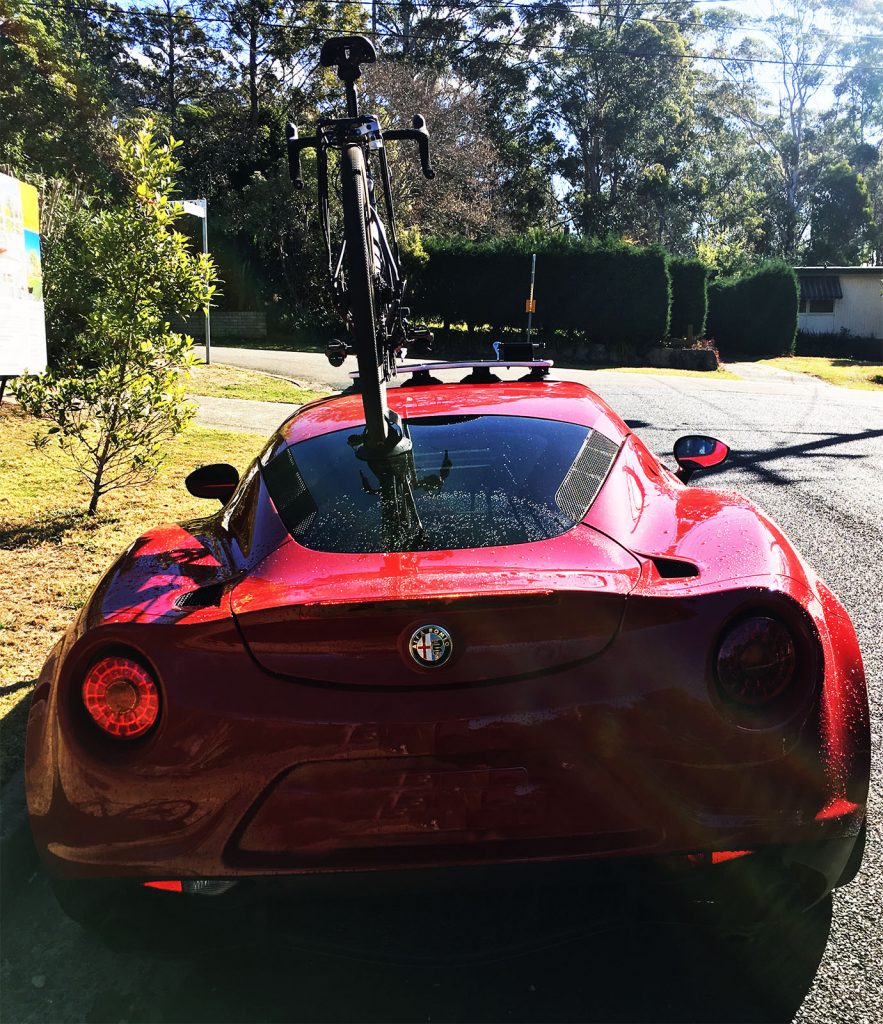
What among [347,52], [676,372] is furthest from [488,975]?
[676,372]

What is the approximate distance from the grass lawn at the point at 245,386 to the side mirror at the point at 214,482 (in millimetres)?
9978

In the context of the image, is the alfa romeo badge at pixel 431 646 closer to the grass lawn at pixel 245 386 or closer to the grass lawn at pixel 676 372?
the grass lawn at pixel 245 386

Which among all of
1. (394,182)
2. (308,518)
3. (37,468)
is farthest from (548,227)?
(308,518)

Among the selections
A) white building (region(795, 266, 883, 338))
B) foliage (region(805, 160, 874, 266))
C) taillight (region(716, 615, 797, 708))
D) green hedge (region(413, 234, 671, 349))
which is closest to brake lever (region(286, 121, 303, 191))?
taillight (region(716, 615, 797, 708))

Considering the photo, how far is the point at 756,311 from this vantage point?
3794cm

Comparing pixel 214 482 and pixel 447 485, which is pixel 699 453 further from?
pixel 214 482

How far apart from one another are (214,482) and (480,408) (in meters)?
1.18

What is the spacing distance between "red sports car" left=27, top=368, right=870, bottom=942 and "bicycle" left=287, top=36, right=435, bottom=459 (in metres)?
1.03

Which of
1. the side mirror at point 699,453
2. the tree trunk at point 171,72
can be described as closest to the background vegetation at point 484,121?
the tree trunk at point 171,72

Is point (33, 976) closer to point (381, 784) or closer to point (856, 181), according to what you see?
point (381, 784)

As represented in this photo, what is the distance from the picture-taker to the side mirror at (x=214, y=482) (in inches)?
141

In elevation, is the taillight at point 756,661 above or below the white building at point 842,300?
below

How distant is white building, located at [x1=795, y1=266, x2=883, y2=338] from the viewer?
149 ft

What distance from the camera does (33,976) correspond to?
2285 millimetres
